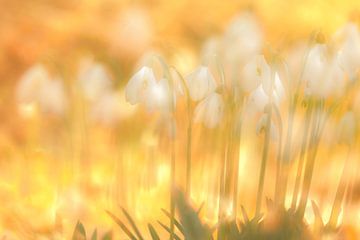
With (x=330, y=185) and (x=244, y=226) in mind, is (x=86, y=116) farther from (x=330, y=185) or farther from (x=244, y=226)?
(x=330, y=185)

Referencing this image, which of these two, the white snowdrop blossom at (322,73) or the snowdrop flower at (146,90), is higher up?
the white snowdrop blossom at (322,73)

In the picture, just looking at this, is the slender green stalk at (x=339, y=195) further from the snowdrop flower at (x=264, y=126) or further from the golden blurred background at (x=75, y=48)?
the snowdrop flower at (x=264, y=126)

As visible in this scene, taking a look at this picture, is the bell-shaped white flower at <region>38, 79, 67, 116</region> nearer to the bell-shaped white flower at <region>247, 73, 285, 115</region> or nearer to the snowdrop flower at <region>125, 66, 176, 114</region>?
the snowdrop flower at <region>125, 66, 176, 114</region>

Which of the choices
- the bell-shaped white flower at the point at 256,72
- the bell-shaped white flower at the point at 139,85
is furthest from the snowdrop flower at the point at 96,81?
the bell-shaped white flower at the point at 256,72

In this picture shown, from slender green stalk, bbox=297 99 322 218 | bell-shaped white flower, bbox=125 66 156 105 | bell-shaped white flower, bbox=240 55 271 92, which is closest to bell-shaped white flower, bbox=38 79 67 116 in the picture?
bell-shaped white flower, bbox=125 66 156 105

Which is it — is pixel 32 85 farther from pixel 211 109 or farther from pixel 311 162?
pixel 311 162

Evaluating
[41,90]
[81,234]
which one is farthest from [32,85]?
[81,234]

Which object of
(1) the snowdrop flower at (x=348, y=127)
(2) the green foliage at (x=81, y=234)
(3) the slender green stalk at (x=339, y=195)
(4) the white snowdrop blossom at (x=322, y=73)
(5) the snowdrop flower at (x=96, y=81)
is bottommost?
(2) the green foliage at (x=81, y=234)
